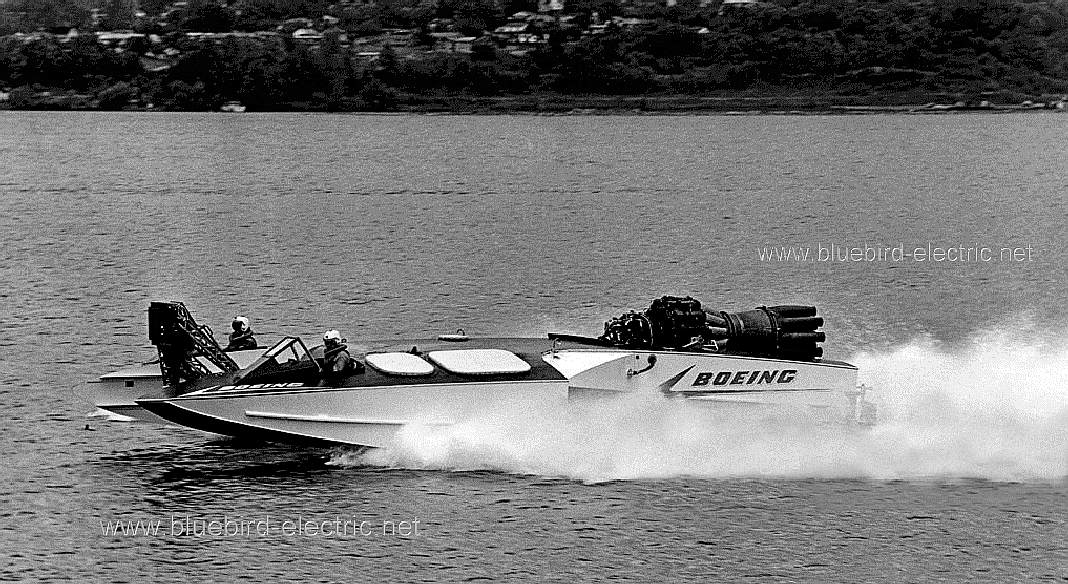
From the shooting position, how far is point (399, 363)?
3055 cm

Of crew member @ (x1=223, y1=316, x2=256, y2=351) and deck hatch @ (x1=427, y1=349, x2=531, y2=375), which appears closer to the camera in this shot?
deck hatch @ (x1=427, y1=349, x2=531, y2=375)

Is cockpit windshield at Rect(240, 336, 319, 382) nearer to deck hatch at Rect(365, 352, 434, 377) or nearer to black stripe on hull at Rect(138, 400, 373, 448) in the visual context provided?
black stripe on hull at Rect(138, 400, 373, 448)

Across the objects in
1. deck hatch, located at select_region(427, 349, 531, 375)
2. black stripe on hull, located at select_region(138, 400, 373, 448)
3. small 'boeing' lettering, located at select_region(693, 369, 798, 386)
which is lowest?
black stripe on hull, located at select_region(138, 400, 373, 448)

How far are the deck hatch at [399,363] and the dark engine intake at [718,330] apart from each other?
4263mm

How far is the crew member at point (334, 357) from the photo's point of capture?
97.5 feet

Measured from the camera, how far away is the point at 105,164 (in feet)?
477

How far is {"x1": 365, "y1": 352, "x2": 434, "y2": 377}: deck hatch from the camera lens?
30.1m

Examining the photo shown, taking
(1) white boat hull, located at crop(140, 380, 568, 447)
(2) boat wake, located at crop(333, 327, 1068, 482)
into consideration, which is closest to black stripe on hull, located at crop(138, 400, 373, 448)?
(1) white boat hull, located at crop(140, 380, 568, 447)

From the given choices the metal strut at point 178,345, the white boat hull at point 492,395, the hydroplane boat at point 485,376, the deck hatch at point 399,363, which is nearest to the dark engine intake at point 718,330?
the hydroplane boat at point 485,376

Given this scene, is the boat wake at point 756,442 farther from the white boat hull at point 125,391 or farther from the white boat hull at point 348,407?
the white boat hull at point 125,391

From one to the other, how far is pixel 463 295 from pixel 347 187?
192 feet

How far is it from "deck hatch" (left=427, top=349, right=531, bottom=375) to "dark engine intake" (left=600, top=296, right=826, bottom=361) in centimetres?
240

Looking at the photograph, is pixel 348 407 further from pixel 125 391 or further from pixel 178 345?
pixel 125 391

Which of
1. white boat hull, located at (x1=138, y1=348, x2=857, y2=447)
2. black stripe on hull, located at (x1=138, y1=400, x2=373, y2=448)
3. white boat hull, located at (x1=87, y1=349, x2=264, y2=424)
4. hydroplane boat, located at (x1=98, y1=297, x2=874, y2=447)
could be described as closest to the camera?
black stripe on hull, located at (x1=138, y1=400, x2=373, y2=448)
